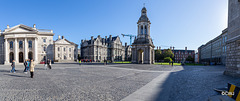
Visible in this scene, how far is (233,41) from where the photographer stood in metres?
13.5

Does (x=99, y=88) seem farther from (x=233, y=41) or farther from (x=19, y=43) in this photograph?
(x=19, y=43)

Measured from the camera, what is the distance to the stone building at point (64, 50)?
5447 cm

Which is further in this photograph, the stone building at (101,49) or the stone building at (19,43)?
the stone building at (101,49)

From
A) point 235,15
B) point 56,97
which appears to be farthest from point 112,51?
point 56,97

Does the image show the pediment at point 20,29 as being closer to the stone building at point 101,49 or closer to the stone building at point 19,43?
the stone building at point 19,43

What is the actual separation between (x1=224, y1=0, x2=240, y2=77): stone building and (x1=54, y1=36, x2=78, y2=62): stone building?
55.3m

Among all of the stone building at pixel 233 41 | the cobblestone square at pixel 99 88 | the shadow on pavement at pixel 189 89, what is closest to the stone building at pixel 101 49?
the stone building at pixel 233 41

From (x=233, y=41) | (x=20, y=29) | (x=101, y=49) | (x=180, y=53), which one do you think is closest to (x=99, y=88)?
(x=233, y=41)

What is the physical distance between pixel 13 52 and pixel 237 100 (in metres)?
56.0

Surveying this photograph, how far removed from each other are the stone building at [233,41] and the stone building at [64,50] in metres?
55.3

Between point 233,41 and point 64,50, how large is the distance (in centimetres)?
5681

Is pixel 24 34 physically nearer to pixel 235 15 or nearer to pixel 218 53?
pixel 235 15

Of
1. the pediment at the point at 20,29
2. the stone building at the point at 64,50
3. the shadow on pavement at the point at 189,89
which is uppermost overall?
the pediment at the point at 20,29

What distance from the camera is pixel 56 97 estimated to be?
5.80m
